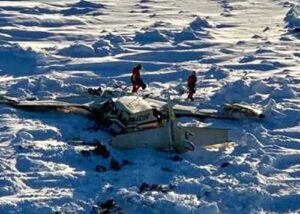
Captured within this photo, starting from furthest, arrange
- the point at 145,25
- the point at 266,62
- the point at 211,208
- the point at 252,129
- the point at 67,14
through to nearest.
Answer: the point at 67,14 < the point at 145,25 < the point at 266,62 < the point at 252,129 < the point at 211,208

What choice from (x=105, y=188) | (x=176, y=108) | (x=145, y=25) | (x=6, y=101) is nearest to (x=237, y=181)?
(x=105, y=188)

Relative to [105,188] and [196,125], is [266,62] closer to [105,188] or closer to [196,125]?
[196,125]

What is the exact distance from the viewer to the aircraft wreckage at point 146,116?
13.7 meters

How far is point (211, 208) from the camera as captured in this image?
37.5 feet

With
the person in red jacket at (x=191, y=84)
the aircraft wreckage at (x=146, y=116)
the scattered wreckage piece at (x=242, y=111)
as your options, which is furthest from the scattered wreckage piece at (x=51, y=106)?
the scattered wreckage piece at (x=242, y=111)

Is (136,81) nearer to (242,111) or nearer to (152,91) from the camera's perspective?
(152,91)

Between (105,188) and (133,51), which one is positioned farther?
(133,51)

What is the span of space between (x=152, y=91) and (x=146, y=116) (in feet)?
12.4

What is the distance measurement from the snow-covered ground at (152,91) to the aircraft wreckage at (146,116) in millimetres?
224

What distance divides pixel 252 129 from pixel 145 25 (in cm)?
1255

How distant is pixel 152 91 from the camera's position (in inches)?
716

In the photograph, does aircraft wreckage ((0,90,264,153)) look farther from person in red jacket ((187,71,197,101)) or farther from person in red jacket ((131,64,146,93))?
person in red jacket ((131,64,146,93))

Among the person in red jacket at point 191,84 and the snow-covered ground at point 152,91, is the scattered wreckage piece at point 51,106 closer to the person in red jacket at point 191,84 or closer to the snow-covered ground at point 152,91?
the snow-covered ground at point 152,91

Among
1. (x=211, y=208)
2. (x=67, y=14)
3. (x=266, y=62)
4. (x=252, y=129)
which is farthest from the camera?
(x=67, y=14)
